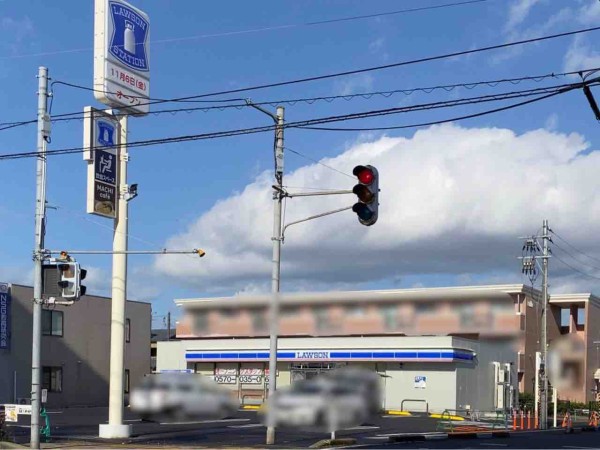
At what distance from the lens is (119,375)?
26188 mm

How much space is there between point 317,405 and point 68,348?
1175 inches

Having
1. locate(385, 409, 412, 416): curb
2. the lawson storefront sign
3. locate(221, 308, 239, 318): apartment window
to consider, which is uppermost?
locate(221, 308, 239, 318): apartment window

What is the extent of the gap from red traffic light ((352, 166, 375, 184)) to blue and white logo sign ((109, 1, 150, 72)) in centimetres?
1168

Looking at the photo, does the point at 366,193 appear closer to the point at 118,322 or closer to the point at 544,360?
the point at 118,322

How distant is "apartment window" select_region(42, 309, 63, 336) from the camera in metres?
49.3

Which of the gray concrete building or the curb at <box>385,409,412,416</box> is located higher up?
the gray concrete building

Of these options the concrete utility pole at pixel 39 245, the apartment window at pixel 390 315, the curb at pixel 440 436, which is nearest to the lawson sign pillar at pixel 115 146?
the concrete utility pole at pixel 39 245

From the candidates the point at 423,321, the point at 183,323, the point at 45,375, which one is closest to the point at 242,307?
the point at 183,323

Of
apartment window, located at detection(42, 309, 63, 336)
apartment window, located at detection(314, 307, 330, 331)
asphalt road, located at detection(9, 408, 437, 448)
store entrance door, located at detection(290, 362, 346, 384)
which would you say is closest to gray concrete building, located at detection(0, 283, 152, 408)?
apartment window, located at detection(42, 309, 63, 336)

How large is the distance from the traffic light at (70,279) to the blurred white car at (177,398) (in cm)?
500

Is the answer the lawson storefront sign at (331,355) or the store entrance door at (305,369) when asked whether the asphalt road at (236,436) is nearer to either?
the lawson storefront sign at (331,355)

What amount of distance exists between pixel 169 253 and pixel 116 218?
544 centimetres

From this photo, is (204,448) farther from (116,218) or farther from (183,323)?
(116,218)

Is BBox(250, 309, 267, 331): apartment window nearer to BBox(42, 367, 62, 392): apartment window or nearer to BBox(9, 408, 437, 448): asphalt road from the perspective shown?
BBox(9, 408, 437, 448): asphalt road
